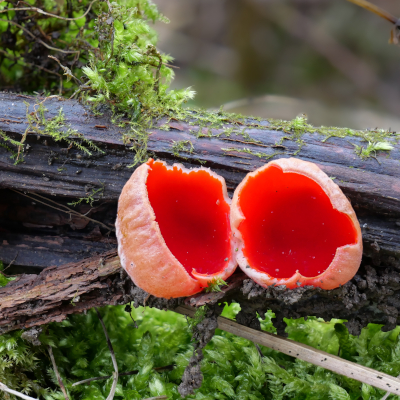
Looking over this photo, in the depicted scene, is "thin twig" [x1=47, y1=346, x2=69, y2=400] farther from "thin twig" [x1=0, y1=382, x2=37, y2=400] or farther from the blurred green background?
the blurred green background

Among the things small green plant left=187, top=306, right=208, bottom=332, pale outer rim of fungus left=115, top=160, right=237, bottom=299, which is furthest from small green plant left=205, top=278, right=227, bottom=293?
small green plant left=187, top=306, right=208, bottom=332

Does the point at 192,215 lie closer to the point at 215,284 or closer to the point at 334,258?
the point at 215,284

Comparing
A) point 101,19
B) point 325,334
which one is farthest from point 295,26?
point 325,334

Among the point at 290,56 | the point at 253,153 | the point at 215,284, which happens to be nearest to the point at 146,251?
the point at 215,284

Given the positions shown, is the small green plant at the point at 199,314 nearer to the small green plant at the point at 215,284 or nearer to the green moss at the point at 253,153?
the small green plant at the point at 215,284

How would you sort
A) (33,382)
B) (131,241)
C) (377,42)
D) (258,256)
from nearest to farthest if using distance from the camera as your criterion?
(131,241)
(258,256)
(33,382)
(377,42)

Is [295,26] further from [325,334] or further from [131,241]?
[131,241]

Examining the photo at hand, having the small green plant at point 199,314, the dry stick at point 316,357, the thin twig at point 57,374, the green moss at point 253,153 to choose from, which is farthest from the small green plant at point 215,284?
the thin twig at point 57,374
